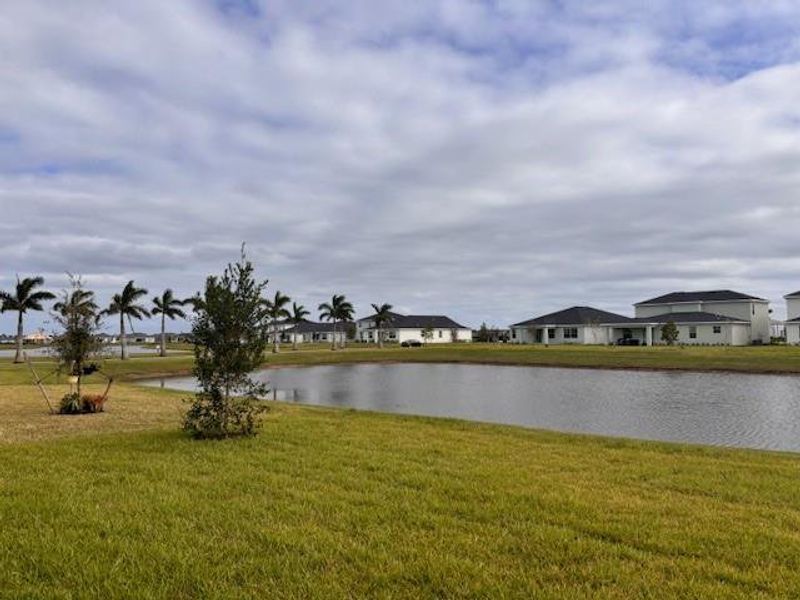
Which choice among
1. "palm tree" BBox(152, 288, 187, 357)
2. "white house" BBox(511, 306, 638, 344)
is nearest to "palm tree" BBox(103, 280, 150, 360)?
"palm tree" BBox(152, 288, 187, 357)

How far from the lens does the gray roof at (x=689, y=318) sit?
72.6 meters

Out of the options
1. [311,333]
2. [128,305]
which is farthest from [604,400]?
[311,333]

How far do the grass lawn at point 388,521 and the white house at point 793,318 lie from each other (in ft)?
221

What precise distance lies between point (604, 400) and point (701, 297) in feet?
202

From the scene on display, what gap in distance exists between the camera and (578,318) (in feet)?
279

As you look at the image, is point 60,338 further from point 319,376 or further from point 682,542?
point 319,376

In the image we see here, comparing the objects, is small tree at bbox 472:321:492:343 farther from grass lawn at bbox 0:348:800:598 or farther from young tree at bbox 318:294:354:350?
grass lawn at bbox 0:348:800:598

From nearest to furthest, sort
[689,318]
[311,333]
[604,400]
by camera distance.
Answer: [604,400] → [689,318] → [311,333]

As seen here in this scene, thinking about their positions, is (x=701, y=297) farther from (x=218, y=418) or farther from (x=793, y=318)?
(x=218, y=418)

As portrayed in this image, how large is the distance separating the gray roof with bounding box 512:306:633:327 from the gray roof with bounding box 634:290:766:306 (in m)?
5.10

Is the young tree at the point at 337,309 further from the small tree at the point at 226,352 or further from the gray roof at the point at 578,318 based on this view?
the small tree at the point at 226,352

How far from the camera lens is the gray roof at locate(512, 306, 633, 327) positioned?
272ft

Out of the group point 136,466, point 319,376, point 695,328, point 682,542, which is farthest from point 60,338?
point 695,328

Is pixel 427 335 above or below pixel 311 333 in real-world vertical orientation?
below
